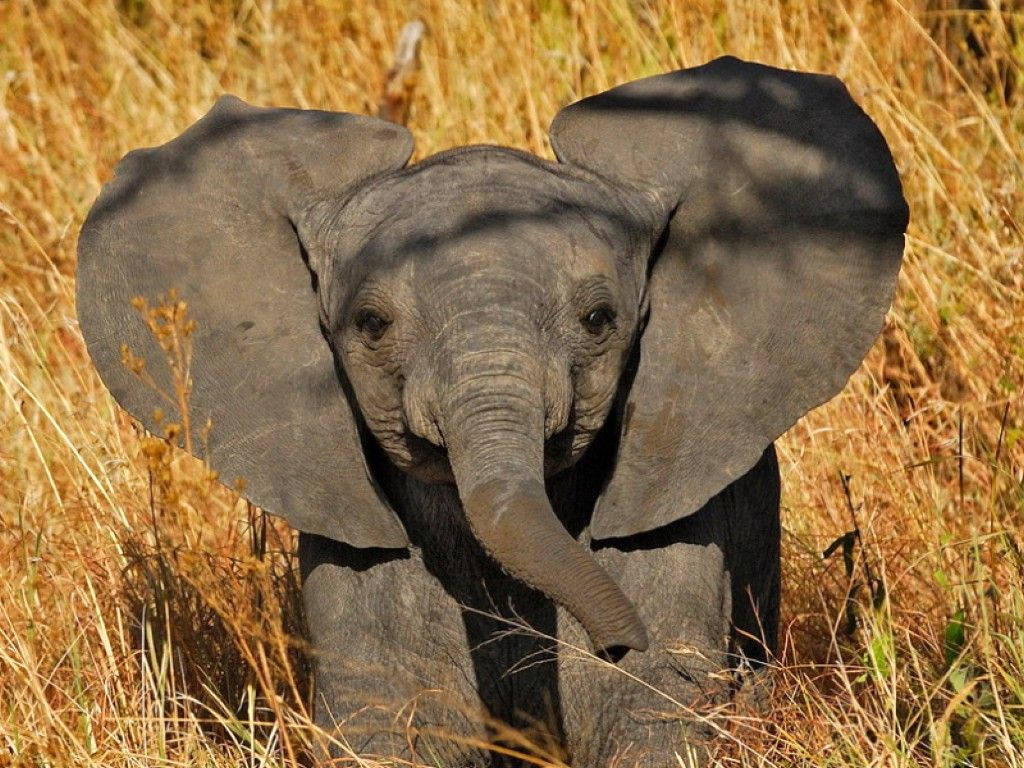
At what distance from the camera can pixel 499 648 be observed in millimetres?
3746

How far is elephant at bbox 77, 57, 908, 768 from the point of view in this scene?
12.0 feet

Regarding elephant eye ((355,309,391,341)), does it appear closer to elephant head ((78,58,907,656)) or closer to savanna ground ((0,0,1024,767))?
elephant head ((78,58,907,656))

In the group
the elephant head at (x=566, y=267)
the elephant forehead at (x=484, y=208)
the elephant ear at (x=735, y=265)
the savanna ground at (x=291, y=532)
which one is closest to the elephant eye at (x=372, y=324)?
the elephant head at (x=566, y=267)

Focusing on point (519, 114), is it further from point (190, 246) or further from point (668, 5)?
point (190, 246)

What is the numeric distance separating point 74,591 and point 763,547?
1.57 meters

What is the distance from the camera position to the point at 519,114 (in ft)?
22.5

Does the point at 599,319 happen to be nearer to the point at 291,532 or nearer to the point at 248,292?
the point at 248,292

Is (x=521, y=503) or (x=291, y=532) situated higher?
(x=521, y=503)

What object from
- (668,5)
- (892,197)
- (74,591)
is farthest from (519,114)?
(892,197)

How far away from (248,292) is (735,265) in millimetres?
892

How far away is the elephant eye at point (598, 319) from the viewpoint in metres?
3.36

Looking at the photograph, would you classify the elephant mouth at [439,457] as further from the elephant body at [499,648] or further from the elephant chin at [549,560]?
the elephant chin at [549,560]

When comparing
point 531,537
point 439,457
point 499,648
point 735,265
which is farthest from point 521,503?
point 735,265

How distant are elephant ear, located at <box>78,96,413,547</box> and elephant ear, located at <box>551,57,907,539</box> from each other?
0.43m
